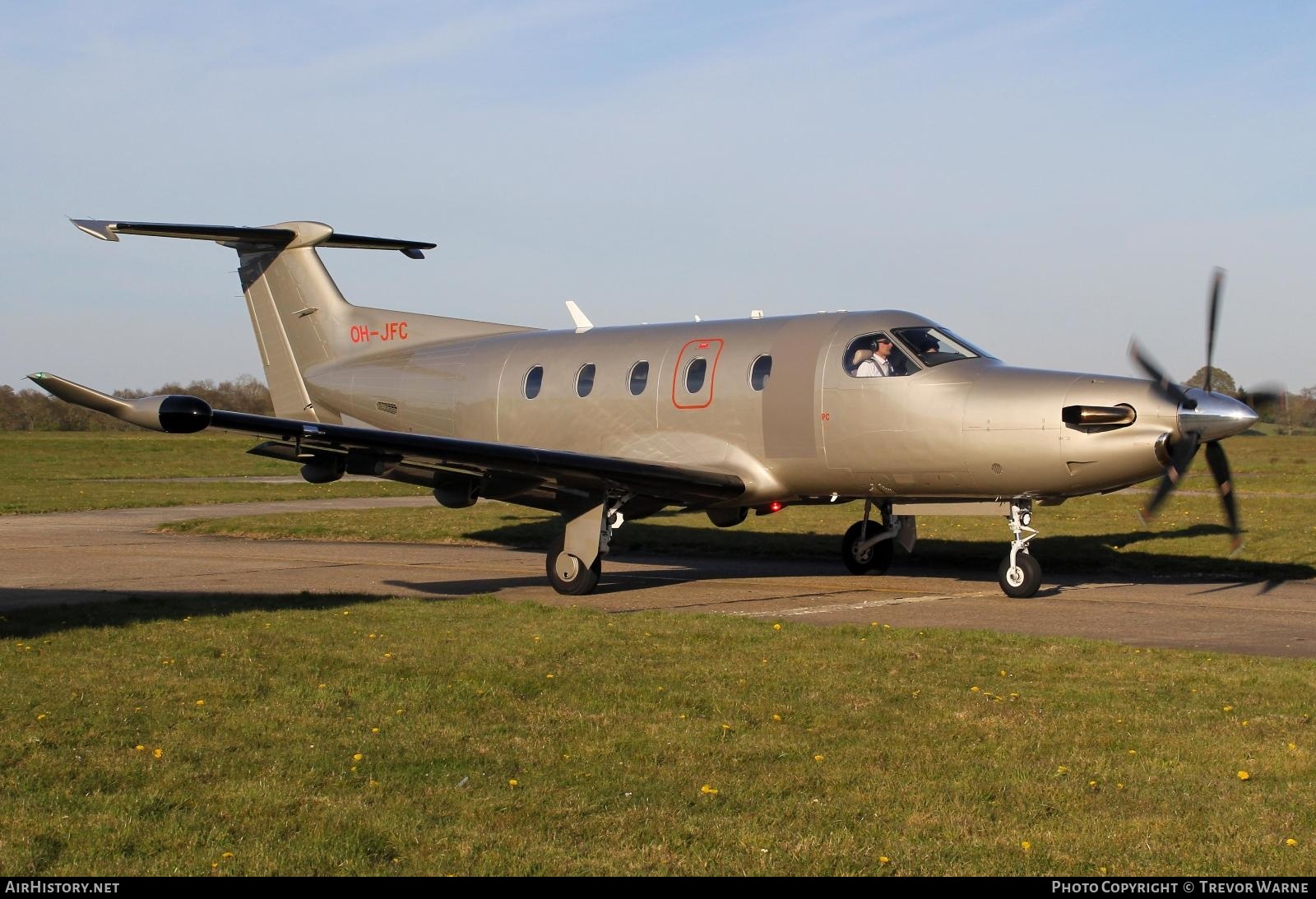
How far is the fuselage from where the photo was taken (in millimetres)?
14914

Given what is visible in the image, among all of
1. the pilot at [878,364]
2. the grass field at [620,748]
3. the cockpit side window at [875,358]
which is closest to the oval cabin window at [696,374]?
the cockpit side window at [875,358]

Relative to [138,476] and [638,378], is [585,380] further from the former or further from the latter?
[138,476]

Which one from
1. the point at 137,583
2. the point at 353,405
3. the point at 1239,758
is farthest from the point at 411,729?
the point at 353,405

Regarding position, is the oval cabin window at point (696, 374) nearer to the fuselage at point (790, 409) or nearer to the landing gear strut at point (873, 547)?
the fuselage at point (790, 409)

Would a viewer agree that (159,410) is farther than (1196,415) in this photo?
No

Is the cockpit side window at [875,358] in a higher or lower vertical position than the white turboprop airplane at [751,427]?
higher

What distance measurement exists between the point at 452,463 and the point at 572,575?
7.34 ft

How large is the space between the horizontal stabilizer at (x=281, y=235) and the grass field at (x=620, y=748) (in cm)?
809

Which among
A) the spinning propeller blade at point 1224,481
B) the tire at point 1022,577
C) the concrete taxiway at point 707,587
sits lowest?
the concrete taxiway at point 707,587

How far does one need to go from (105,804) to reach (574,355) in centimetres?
1364

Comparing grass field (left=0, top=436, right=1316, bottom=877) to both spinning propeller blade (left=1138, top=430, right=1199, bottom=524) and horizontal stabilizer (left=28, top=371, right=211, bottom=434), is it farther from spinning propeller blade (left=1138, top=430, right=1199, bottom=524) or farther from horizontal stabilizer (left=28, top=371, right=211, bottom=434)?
spinning propeller blade (left=1138, top=430, right=1199, bottom=524)

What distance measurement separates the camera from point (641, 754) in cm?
786

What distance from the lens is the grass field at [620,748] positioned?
601 centimetres

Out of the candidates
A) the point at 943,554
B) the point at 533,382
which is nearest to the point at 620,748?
the point at 533,382
